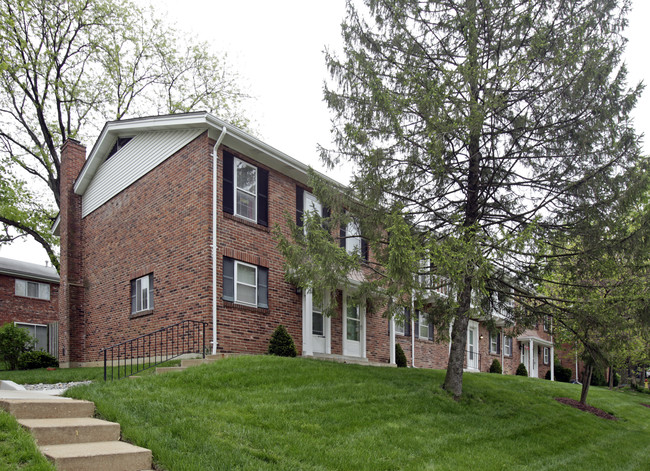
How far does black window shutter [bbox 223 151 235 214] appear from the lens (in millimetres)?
12812

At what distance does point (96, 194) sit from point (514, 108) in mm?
12834

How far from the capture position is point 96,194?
17.2 metres

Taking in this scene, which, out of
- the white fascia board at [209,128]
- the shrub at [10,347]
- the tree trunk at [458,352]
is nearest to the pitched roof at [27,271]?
the shrub at [10,347]

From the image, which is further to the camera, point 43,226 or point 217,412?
point 43,226

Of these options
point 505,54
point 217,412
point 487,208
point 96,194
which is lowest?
point 217,412

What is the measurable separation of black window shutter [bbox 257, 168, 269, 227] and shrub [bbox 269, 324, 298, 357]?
9.05ft

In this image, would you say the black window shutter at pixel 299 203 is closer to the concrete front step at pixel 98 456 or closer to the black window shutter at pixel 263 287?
the black window shutter at pixel 263 287

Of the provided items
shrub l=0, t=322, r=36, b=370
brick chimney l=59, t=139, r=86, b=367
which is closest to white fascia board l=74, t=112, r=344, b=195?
brick chimney l=59, t=139, r=86, b=367

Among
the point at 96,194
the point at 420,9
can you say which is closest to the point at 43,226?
the point at 96,194

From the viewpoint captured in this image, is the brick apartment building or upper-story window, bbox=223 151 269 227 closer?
the brick apartment building

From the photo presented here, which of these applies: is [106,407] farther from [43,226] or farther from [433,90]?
[43,226]

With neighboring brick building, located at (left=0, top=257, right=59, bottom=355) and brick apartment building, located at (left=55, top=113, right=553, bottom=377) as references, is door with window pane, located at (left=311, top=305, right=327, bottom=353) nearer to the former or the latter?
brick apartment building, located at (left=55, top=113, right=553, bottom=377)

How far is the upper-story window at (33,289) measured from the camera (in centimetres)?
2633

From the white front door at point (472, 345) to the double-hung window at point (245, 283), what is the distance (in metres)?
14.3
